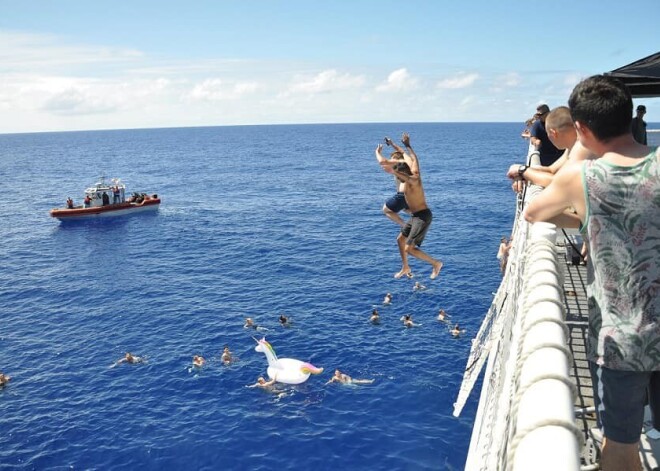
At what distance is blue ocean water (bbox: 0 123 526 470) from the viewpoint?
76.8 ft

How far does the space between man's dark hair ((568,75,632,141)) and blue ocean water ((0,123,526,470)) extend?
20673 mm

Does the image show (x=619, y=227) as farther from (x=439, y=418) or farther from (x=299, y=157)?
(x=299, y=157)

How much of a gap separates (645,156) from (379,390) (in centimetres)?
2557

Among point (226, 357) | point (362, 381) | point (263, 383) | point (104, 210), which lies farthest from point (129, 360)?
point (104, 210)

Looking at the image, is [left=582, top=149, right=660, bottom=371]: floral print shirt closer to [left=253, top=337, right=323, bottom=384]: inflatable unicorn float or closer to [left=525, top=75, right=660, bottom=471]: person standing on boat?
[left=525, top=75, right=660, bottom=471]: person standing on boat

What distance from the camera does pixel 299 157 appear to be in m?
171

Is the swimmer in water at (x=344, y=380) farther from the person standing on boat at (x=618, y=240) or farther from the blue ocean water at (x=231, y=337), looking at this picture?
the person standing on boat at (x=618, y=240)

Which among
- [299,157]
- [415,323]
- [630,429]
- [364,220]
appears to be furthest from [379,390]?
[299,157]

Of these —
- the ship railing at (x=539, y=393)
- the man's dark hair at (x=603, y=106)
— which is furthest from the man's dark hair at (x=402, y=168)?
the man's dark hair at (x=603, y=106)

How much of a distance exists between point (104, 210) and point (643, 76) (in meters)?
72.3

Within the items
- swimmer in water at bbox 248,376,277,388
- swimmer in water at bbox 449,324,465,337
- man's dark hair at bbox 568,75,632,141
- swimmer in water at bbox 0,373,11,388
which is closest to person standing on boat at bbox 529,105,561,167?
man's dark hair at bbox 568,75,632,141

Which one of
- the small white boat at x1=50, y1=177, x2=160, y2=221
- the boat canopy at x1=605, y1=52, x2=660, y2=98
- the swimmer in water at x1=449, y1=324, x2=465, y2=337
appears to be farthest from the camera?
the small white boat at x1=50, y1=177, x2=160, y2=221

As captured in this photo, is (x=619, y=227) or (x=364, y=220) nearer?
(x=619, y=227)

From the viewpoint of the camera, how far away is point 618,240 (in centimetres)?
319
